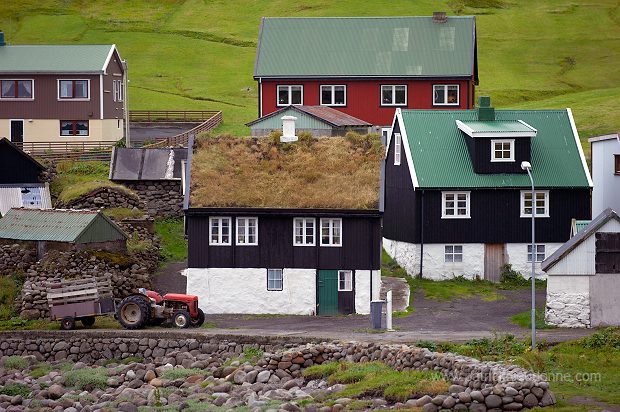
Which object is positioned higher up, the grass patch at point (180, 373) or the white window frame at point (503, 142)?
the white window frame at point (503, 142)

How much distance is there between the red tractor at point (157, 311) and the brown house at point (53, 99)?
108 feet

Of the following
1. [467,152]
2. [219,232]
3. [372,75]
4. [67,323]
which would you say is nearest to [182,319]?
[67,323]

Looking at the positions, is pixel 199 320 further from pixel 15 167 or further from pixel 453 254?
pixel 15 167

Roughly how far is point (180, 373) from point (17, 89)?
4144cm

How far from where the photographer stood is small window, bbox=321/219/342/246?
181 ft

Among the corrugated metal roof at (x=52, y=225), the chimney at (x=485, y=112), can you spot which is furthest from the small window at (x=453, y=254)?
the corrugated metal roof at (x=52, y=225)

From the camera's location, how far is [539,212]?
61219 millimetres

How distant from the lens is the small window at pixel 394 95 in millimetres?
81938

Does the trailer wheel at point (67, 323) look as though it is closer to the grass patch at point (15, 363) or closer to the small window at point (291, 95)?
the grass patch at point (15, 363)

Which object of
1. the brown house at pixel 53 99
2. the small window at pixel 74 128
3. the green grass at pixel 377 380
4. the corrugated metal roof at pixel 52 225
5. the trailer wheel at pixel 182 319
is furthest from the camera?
the small window at pixel 74 128

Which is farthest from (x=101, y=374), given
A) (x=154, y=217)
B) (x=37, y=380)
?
(x=154, y=217)

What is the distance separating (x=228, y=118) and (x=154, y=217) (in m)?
33.8

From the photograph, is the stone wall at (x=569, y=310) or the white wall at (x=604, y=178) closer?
the stone wall at (x=569, y=310)

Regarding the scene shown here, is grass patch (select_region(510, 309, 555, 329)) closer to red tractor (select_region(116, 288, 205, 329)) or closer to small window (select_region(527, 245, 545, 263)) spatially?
small window (select_region(527, 245, 545, 263))
